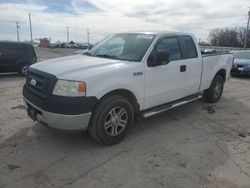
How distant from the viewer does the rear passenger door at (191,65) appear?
5.24 metres

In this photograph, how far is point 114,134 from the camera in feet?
13.2

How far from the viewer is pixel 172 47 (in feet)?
16.4

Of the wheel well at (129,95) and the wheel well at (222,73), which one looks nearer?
the wheel well at (129,95)

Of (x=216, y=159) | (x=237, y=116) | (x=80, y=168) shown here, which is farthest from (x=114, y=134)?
(x=237, y=116)

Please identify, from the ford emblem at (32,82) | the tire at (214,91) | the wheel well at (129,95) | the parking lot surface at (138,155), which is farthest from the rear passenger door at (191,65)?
the ford emblem at (32,82)

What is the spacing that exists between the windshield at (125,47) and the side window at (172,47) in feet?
0.85

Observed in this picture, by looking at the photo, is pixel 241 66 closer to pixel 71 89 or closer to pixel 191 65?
pixel 191 65

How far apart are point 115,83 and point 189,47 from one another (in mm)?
2421

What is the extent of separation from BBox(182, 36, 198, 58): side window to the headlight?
271 cm

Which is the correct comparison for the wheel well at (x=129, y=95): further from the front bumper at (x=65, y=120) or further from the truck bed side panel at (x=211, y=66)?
the truck bed side panel at (x=211, y=66)

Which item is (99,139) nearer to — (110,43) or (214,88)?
(110,43)

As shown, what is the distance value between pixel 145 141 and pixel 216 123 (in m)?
1.84

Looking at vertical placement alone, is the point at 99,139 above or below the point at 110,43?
below

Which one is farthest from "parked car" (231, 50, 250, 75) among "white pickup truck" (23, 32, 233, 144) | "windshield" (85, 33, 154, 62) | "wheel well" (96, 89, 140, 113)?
"wheel well" (96, 89, 140, 113)
